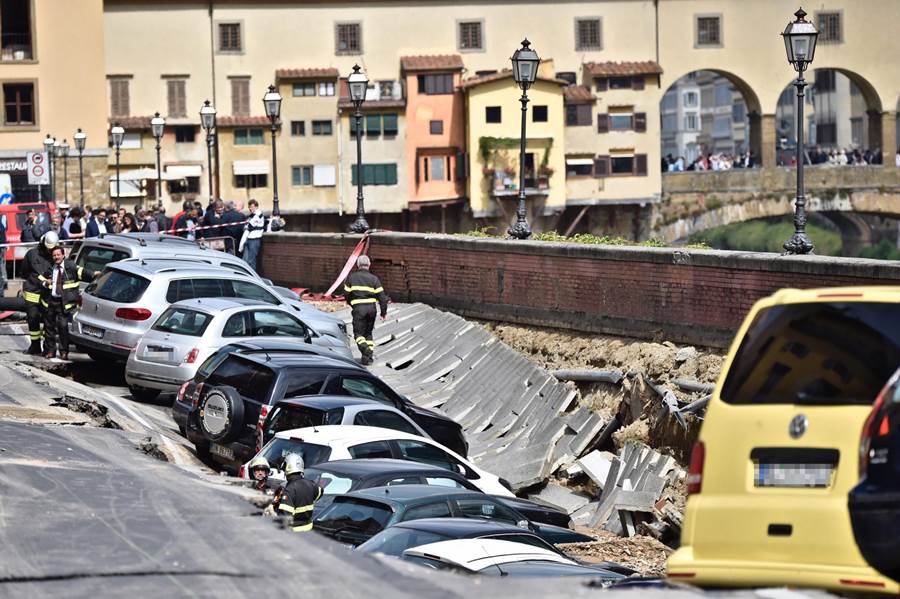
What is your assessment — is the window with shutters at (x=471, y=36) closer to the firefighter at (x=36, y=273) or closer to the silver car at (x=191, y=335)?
the firefighter at (x=36, y=273)

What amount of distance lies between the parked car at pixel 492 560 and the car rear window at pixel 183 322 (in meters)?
10.1

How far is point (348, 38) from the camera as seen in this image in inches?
3327

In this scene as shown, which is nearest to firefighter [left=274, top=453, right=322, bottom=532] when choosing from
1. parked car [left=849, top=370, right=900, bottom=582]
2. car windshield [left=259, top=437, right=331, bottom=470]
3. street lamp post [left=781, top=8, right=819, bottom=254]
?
car windshield [left=259, top=437, right=331, bottom=470]

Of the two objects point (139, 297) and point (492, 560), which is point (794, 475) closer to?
point (492, 560)

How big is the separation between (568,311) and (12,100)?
52389 mm

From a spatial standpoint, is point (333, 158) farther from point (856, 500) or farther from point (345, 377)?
point (856, 500)

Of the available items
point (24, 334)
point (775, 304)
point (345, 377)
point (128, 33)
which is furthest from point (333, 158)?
point (775, 304)

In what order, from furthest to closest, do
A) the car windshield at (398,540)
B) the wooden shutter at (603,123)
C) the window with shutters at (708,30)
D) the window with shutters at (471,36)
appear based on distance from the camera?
the window with shutters at (708,30) → the wooden shutter at (603,123) → the window with shutters at (471,36) → the car windshield at (398,540)

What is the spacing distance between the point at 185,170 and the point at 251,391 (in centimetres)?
6325

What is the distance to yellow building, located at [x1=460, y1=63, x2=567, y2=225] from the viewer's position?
273ft

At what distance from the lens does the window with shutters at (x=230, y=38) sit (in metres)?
83.2

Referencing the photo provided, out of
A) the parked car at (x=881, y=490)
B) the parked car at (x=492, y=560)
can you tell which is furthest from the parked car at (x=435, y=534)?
the parked car at (x=881, y=490)

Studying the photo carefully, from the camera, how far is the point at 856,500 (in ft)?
25.3

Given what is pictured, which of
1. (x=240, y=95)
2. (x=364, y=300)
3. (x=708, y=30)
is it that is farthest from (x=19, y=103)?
(x=364, y=300)
